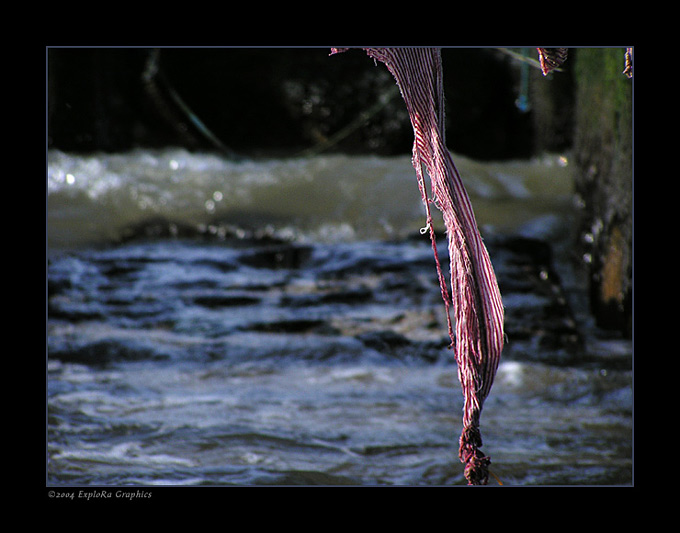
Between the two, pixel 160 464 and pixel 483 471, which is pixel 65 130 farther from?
pixel 483 471

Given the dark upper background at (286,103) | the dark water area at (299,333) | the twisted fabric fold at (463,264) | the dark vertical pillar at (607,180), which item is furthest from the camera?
the dark upper background at (286,103)

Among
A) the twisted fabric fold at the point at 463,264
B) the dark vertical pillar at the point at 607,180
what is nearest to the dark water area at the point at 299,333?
the dark vertical pillar at the point at 607,180

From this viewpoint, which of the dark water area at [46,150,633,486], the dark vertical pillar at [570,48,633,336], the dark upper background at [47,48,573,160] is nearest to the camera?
the dark water area at [46,150,633,486]

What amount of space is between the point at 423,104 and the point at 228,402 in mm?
2184

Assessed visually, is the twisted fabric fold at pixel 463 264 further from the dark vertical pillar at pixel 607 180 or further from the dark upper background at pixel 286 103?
the dark upper background at pixel 286 103

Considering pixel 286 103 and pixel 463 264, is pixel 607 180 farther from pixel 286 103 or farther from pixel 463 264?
pixel 286 103

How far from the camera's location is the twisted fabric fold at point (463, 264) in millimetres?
1238

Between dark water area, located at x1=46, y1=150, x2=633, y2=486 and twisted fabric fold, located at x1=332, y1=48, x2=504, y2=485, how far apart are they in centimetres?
129

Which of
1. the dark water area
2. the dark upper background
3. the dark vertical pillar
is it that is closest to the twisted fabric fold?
the dark water area

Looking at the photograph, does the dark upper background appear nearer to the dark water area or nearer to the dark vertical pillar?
the dark water area

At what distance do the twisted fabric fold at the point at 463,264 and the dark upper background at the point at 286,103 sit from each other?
Result: 19.8ft

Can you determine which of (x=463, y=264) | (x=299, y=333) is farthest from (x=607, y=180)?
(x=463, y=264)

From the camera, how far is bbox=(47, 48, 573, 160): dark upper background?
7328mm
